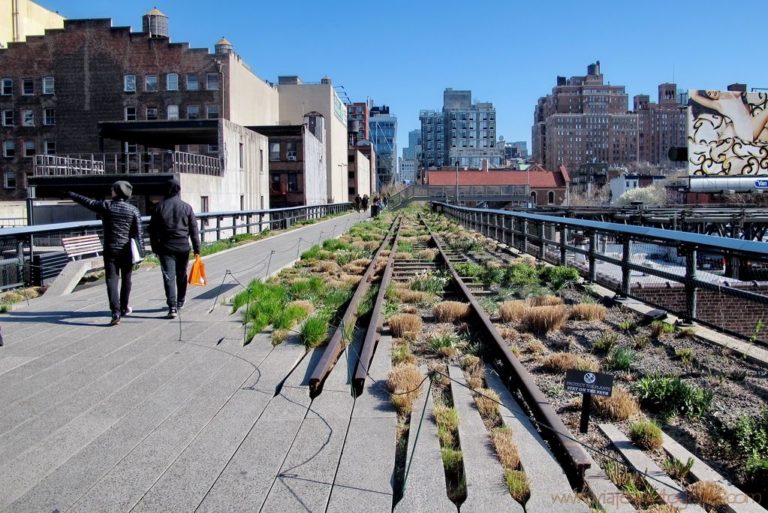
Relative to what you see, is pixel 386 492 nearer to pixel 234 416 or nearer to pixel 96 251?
pixel 234 416

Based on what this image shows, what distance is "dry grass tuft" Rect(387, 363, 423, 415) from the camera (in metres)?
5.45

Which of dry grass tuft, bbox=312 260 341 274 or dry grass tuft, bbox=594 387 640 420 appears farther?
dry grass tuft, bbox=312 260 341 274

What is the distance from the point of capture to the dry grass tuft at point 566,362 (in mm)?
6492

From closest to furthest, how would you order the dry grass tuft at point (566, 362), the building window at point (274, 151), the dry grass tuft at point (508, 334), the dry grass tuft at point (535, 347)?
1. the dry grass tuft at point (566, 362)
2. the dry grass tuft at point (535, 347)
3. the dry grass tuft at point (508, 334)
4. the building window at point (274, 151)

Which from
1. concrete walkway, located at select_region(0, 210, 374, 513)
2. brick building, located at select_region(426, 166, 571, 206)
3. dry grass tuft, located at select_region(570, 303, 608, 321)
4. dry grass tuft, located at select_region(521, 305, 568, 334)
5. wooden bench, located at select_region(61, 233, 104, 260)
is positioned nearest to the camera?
concrete walkway, located at select_region(0, 210, 374, 513)

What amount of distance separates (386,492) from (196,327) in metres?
5.44

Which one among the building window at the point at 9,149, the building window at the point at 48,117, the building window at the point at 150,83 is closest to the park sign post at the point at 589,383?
the building window at the point at 150,83

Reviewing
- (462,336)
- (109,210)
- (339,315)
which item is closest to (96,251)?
(109,210)

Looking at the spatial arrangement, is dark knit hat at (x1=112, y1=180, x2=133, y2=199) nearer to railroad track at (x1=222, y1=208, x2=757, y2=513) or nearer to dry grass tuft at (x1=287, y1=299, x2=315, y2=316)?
dry grass tuft at (x1=287, y1=299, x2=315, y2=316)

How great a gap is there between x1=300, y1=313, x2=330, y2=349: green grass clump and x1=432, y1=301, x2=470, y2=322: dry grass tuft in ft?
5.74

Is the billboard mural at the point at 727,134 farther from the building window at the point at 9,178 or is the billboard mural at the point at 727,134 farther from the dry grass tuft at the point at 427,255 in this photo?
the building window at the point at 9,178

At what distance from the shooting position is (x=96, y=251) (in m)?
15.1

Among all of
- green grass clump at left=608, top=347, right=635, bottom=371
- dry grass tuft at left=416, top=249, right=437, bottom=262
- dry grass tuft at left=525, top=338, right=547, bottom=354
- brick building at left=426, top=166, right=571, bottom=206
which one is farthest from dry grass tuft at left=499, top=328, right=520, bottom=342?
brick building at left=426, top=166, right=571, bottom=206

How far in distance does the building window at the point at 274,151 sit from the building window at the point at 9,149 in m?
24.4
